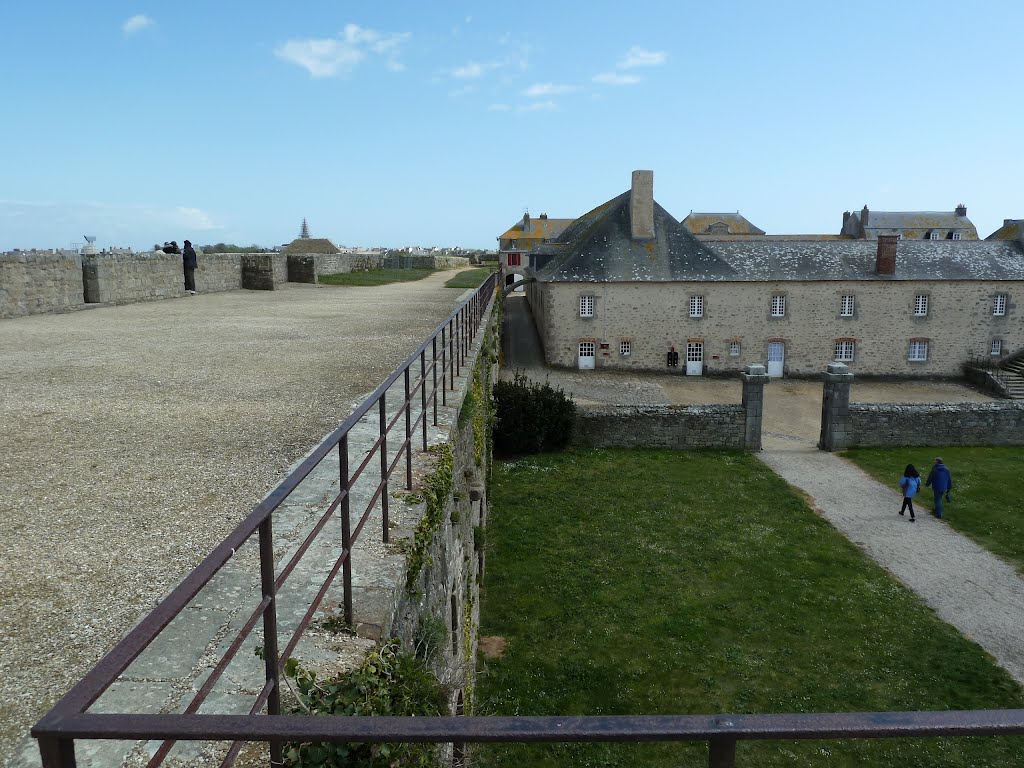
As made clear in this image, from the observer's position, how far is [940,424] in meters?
21.4

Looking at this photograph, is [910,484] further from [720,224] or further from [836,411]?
[720,224]

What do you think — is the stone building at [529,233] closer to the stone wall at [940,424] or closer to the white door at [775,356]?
the white door at [775,356]

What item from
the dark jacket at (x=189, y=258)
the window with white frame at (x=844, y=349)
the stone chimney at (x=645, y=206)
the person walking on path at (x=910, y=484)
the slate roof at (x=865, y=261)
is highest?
the stone chimney at (x=645, y=206)

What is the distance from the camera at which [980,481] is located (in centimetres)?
1836

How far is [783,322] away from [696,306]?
3.83 m

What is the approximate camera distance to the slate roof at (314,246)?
134 feet

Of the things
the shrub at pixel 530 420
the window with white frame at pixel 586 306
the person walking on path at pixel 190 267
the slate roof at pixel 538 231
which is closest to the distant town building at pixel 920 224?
the slate roof at pixel 538 231

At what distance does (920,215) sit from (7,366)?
67.6m

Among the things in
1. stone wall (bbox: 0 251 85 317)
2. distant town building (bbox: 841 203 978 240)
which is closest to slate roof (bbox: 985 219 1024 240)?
distant town building (bbox: 841 203 978 240)

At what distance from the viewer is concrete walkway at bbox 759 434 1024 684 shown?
11.3 m

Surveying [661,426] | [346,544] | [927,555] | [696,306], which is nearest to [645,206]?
[696,306]

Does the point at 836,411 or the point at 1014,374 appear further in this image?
the point at 1014,374

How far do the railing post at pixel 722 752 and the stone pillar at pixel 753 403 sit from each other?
20.2 metres

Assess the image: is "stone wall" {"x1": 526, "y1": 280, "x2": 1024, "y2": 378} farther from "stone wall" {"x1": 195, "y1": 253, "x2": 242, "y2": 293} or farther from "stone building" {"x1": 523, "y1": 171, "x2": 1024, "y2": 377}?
"stone wall" {"x1": 195, "y1": 253, "x2": 242, "y2": 293}
